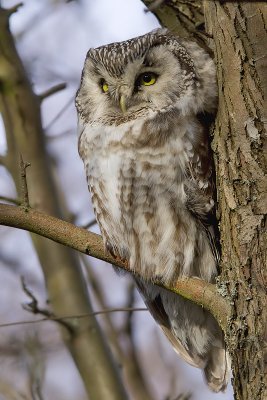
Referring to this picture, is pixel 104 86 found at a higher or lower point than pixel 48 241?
higher

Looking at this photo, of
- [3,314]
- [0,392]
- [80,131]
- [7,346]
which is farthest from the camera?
[3,314]

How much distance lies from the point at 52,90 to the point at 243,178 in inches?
75.0

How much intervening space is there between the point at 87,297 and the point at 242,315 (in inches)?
70.3

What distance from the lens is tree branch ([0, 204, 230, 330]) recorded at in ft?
10.6

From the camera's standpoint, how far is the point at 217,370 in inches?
172

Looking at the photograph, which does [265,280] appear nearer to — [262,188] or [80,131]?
[262,188]

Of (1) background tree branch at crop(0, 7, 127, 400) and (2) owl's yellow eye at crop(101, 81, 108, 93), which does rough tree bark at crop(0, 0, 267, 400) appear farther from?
(1) background tree branch at crop(0, 7, 127, 400)

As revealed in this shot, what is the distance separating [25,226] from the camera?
3357 mm

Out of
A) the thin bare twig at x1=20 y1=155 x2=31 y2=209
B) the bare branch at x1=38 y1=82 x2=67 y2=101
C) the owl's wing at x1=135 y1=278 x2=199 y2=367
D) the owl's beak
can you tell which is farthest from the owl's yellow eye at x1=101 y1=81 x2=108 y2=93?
the owl's wing at x1=135 y1=278 x2=199 y2=367

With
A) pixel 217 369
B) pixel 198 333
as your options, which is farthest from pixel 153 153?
pixel 217 369

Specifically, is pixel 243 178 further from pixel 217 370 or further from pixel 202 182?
pixel 217 370

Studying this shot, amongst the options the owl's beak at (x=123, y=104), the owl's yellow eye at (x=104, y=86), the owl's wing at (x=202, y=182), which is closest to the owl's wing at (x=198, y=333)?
the owl's wing at (x=202, y=182)

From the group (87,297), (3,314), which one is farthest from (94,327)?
(3,314)

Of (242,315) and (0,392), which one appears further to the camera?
(0,392)
